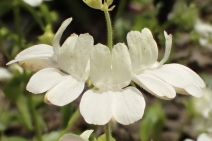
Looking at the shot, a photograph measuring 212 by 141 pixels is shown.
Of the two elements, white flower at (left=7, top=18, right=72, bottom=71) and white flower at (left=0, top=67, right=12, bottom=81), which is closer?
white flower at (left=7, top=18, right=72, bottom=71)

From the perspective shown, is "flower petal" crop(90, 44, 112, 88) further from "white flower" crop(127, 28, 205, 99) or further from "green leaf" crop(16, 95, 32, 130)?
"green leaf" crop(16, 95, 32, 130)

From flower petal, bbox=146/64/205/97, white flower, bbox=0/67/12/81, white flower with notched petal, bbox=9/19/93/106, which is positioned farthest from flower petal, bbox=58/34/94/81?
white flower, bbox=0/67/12/81

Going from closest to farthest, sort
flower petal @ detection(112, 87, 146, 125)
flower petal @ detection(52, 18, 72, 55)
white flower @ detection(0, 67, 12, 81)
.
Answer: flower petal @ detection(112, 87, 146, 125) → flower petal @ detection(52, 18, 72, 55) → white flower @ detection(0, 67, 12, 81)

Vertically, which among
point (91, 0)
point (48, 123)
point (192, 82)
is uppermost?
point (91, 0)

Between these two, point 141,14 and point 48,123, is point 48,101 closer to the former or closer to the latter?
point 141,14

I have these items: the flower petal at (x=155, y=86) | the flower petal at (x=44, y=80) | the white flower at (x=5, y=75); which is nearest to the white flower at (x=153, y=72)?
the flower petal at (x=155, y=86)

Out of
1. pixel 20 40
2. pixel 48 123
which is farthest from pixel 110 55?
pixel 48 123

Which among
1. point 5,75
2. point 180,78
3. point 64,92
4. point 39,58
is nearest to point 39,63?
point 39,58
